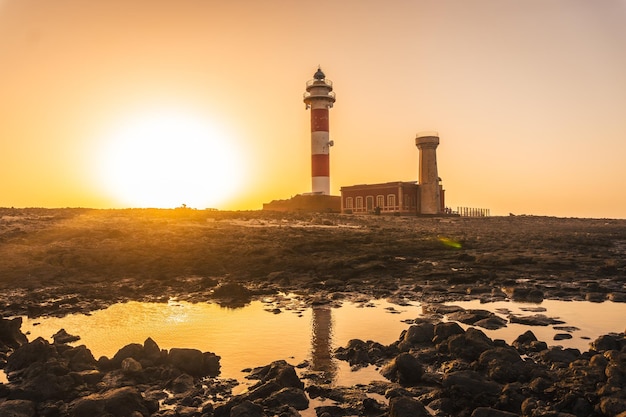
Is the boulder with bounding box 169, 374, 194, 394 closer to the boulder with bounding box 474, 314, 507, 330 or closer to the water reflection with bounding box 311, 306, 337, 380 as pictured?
the water reflection with bounding box 311, 306, 337, 380

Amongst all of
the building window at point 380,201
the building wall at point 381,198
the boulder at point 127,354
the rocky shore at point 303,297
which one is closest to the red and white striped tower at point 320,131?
the building wall at point 381,198

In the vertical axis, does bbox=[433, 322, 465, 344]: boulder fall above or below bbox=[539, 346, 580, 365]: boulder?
above

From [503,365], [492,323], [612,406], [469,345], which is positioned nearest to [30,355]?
[469,345]

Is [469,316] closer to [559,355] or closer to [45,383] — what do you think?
[559,355]

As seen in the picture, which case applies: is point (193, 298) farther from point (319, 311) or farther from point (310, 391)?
point (310, 391)

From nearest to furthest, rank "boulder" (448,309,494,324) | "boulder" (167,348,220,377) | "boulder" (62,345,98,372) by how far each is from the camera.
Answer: "boulder" (62,345,98,372), "boulder" (167,348,220,377), "boulder" (448,309,494,324)

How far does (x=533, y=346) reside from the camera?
8.27 m

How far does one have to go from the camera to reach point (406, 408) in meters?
5.64

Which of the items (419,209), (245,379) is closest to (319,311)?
(245,379)

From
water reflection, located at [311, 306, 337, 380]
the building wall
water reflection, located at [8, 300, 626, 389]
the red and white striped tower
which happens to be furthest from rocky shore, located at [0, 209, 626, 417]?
the red and white striped tower

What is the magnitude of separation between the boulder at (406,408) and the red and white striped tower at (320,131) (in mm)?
A: 49639

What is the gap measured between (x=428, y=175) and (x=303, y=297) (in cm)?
4083

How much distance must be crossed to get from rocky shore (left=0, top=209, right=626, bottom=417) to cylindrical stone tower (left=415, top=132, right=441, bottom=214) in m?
22.9

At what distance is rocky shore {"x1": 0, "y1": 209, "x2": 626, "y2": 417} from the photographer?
20.2 feet
